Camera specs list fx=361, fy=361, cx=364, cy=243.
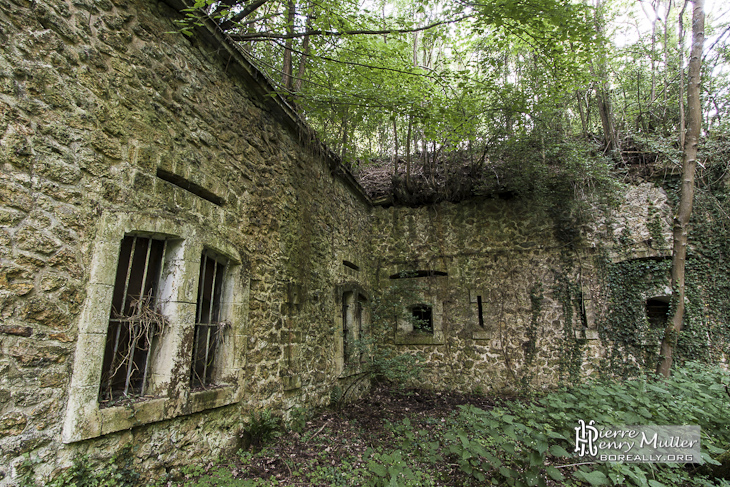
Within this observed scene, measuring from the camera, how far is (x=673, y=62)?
7.86 meters

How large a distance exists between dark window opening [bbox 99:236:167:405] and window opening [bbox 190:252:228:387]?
52cm

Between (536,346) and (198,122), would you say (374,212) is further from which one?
(198,122)

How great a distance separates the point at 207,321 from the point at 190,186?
1330 mm

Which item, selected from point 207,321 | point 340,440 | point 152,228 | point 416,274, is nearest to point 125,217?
point 152,228

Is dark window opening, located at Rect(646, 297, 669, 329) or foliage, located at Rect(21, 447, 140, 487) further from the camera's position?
dark window opening, located at Rect(646, 297, 669, 329)

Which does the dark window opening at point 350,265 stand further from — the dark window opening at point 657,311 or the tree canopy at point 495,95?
the dark window opening at point 657,311

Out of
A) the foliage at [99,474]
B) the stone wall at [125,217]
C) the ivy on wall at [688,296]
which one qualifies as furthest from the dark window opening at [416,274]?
the foliage at [99,474]

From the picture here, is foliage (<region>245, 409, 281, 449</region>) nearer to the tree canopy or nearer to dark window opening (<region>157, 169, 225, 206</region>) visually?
dark window opening (<region>157, 169, 225, 206</region>)

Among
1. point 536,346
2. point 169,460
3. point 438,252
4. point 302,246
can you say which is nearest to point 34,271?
point 169,460

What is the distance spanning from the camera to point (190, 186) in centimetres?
333

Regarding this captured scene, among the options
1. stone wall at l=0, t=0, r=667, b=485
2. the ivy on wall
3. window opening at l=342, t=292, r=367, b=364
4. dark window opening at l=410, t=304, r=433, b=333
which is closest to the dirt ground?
stone wall at l=0, t=0, r=667, b=485

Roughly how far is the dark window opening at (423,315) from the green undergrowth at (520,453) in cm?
352

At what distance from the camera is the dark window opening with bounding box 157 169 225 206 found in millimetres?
3055

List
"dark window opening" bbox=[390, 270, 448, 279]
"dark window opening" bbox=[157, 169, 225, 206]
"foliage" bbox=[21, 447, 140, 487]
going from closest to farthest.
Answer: "foliage" bbox=[21, 447, 140, 487] < "dark window opening" bbox=[157, 169, 225, 206] < "dark window opening" bbox=[390, 270, 448, 279]
